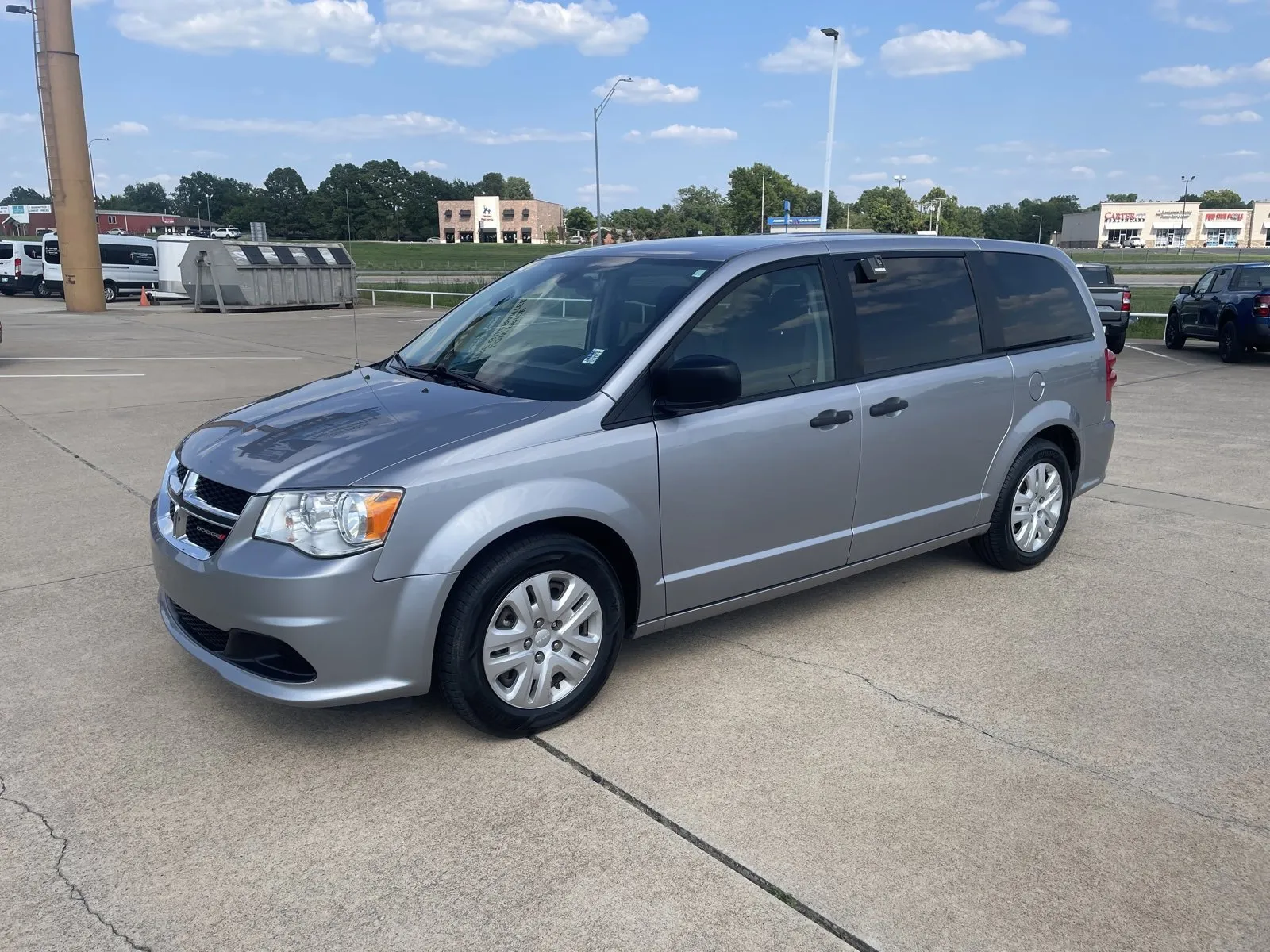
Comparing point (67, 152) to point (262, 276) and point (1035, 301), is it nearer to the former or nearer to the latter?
point (262, 276)

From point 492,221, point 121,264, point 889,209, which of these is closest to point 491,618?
point 121,264

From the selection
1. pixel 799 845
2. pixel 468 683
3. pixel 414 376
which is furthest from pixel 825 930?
pixel 414 376

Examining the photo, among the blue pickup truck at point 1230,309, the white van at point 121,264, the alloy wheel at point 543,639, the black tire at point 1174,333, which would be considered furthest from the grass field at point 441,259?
the alloy wheel at point 543,639

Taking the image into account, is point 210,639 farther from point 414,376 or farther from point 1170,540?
point 1170,540

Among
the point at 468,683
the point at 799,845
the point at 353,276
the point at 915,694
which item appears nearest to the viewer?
the point at 799,845

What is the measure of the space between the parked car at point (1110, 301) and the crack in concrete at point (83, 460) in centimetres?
1513

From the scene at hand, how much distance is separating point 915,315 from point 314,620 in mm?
3086

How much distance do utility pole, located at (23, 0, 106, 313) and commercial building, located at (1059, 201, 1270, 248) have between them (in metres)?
136

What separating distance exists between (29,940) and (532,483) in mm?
1903

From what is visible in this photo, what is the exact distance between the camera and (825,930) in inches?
103

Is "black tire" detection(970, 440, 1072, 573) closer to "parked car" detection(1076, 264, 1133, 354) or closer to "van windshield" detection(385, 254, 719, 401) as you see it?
"van windshield" detection(385, 254, 719, 401)

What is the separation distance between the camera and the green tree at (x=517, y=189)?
177 metres

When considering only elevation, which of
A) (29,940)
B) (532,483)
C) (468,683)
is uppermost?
(532,483)

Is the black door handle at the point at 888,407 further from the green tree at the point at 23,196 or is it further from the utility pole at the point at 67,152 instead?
the green tree at the point at 23,196
